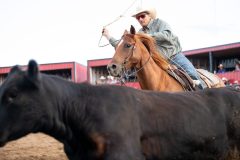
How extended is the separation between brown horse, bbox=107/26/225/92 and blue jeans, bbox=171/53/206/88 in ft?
1.33

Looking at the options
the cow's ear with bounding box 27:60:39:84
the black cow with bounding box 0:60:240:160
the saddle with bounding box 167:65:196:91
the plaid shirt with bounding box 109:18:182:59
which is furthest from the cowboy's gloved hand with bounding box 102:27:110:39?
the cow's ear with bounding box 27:60:39:84

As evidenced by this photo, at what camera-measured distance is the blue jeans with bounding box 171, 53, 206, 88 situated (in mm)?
8508

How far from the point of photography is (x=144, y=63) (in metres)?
8.07

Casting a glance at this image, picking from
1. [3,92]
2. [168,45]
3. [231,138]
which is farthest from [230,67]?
[3,92]

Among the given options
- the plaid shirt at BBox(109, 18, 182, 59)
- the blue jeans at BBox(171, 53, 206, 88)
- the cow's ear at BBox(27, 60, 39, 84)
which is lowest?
the cow's ear at BBox(27, 60, 39, 84)

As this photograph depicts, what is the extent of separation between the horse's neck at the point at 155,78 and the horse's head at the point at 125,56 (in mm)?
183

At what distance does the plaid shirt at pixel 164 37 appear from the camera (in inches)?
333

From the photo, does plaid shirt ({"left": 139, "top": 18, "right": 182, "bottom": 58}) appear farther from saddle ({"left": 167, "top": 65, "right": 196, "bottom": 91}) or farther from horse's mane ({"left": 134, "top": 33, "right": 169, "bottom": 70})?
saddle ({"left": 167, "top": 65, "right": 196, "bottom": 91})

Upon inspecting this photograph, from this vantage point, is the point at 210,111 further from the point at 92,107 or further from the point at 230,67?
the point at 230,67

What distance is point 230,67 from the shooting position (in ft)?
98.9

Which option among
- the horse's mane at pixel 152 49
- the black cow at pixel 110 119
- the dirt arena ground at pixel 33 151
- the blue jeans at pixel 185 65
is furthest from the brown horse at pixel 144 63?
the black cow at pixel 110 119

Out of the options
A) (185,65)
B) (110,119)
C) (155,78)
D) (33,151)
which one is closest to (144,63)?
(155,78)

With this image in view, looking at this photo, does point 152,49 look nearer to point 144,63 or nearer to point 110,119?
point 144,63

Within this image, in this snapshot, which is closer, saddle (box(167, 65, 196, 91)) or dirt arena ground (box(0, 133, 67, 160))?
saddle (box(167, 65, 196, 91))
